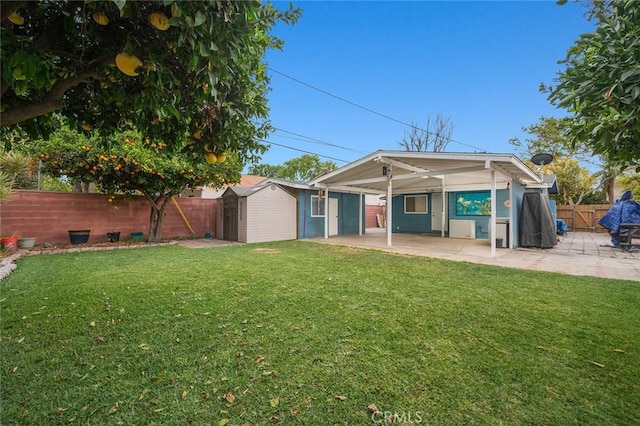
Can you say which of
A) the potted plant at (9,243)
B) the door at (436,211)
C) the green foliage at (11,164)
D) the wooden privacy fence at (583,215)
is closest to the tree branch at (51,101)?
the green foliage at (11,164)

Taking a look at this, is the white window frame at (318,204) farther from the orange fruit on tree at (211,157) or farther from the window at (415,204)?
the orange fruit on tree at (211,157)

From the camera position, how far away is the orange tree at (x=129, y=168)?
717 cm


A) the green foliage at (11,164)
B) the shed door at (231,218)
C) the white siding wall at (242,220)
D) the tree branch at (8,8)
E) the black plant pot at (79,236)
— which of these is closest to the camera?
the tree branch at (8,8)

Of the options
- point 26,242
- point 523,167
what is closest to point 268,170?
point 26,242

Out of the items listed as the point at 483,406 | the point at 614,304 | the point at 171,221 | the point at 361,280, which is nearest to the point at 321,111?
the point at 171,221

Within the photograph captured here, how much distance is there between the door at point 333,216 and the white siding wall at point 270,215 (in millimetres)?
1972

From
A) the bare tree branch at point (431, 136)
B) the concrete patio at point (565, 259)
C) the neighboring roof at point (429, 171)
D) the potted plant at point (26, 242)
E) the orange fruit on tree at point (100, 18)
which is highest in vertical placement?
the bare tree branch at point (431, 136)

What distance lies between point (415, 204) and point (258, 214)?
312 inches

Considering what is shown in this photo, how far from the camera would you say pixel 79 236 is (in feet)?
28.1

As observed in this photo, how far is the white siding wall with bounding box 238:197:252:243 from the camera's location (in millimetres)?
10039

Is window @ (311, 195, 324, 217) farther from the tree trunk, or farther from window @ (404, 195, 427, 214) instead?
the tree trunk

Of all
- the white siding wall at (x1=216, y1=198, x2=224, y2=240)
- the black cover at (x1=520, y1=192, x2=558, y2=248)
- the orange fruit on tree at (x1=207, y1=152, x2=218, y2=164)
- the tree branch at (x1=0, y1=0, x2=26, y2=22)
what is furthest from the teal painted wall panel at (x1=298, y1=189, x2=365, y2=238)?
the tree branch at (x1=0, y1=0, x2=26, y2=22)

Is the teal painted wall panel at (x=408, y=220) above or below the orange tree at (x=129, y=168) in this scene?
below

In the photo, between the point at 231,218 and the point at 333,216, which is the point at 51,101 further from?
the point at 333,216
